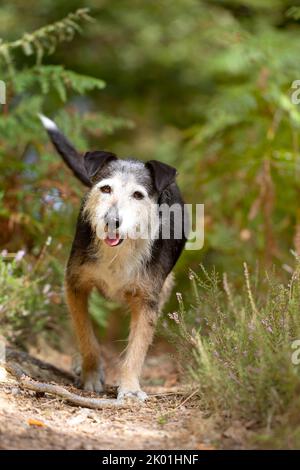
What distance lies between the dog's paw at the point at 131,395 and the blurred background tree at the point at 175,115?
5.50 ft

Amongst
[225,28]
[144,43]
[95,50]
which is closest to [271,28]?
[225,28]

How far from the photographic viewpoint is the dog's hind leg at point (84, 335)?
228 inches

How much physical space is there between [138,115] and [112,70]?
110 cm

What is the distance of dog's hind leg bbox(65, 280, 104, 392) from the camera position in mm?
5797

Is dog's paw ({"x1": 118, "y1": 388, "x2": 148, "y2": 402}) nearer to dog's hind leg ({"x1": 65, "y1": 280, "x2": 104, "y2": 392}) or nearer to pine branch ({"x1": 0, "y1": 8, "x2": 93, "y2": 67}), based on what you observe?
dog's hind leg ({"x1": 65, "y1": 280, "x2": 104, "y2": 392})

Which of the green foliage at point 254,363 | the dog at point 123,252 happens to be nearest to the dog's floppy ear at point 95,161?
the dog at point 123,252

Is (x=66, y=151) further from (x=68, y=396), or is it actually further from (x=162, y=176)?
(x=68, y=396)

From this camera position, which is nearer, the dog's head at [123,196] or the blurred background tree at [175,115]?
the dog's head at [123,196]

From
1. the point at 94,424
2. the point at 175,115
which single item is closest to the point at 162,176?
the point at 94,424

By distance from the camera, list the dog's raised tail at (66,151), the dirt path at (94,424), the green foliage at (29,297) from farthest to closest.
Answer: the dog's raised tail at (66,151) < the green foliage at (29,297) < the dirt path at (94,424)

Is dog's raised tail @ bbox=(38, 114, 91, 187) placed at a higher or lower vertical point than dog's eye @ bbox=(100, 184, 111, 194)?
higher

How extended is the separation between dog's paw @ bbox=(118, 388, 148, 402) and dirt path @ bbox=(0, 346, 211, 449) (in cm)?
7

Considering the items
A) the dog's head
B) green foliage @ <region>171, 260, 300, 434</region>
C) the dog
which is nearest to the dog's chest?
the dog

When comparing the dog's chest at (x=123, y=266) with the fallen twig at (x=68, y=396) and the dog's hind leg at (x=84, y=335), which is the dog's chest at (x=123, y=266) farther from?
the fallen twig at (x=68, y=396)
